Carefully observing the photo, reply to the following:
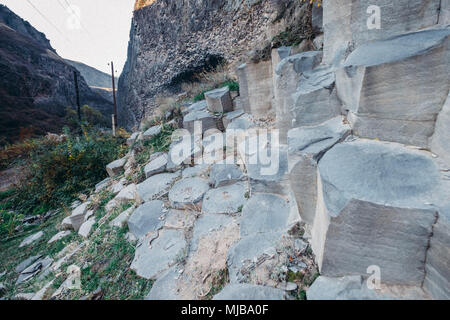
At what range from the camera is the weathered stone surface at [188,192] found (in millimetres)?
2494

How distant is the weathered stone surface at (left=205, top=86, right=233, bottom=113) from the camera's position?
4.00m

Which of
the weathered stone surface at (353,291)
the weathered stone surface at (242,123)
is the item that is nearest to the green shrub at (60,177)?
the weathered stone surface at (242,123)

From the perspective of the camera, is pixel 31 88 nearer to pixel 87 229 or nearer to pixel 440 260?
pixel 87 229

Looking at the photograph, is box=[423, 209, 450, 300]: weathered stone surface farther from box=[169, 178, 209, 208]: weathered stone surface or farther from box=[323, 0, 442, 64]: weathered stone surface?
box=[169, 178, 209, 208]: weathered stone surface

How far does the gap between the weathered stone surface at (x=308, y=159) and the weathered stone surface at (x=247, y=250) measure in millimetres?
342

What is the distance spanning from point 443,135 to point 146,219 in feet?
9.16

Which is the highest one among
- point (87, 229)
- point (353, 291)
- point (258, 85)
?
point (258, 85)

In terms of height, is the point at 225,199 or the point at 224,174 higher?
the point at 224,174

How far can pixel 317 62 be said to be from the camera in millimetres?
2191

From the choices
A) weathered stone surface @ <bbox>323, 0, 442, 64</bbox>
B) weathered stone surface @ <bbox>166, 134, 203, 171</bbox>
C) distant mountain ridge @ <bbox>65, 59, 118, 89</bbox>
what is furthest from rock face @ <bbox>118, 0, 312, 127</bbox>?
distant mountain ridge @ <bbox>65, 59, 118, 89</bbox>

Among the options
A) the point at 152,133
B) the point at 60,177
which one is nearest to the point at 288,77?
the point at 152,133

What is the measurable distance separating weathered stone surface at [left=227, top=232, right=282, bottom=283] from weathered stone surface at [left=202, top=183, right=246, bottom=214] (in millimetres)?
497

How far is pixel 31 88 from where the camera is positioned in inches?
579

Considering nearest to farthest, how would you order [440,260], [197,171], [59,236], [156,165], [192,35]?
[440,260], [197,171], [59,236], [156,165], [192,35]
